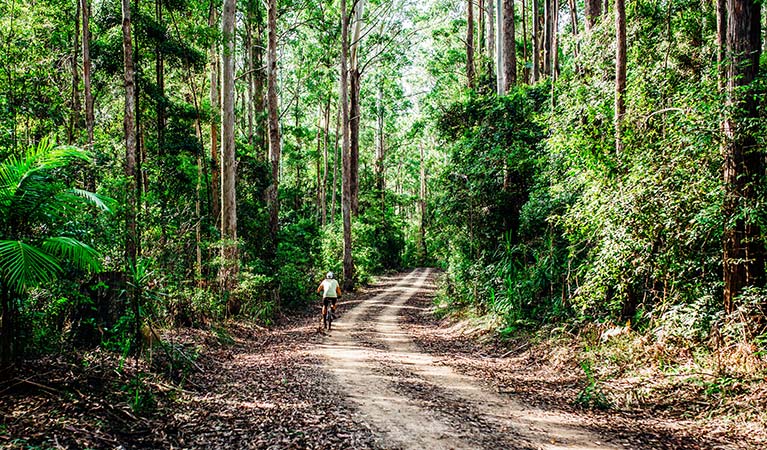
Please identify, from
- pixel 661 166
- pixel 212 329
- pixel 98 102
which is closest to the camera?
pixel 661 166

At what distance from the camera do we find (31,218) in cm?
486

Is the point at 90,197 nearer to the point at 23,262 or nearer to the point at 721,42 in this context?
the point at 23,262

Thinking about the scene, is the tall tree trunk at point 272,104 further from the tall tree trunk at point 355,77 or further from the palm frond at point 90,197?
the palm frond at point 90,197

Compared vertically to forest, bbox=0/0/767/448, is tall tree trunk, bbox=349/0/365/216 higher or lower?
higher

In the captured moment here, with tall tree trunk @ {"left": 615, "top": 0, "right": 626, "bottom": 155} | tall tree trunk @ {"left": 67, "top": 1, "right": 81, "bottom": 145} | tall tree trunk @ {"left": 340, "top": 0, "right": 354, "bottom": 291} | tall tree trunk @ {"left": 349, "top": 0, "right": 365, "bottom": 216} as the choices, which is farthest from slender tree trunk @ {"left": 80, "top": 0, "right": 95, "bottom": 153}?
tall tree trunk @ {"left": 615, "top": 0, "right": 626, "bottom": 155}

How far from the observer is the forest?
583 centimetres

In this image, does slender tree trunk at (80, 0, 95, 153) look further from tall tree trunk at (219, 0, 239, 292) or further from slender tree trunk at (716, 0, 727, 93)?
slender tree trunk at (716, 0, 727, 93)

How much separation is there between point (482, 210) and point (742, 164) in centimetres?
774

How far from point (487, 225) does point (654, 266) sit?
6.64m

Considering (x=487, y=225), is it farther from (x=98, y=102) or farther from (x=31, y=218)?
(x=98, y=102)

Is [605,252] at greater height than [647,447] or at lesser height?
greater

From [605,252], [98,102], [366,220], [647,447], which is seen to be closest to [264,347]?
[605,252]

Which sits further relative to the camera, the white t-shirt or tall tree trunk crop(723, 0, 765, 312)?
the white t-shirt

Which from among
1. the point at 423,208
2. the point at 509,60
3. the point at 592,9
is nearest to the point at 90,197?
the point at 592,9
